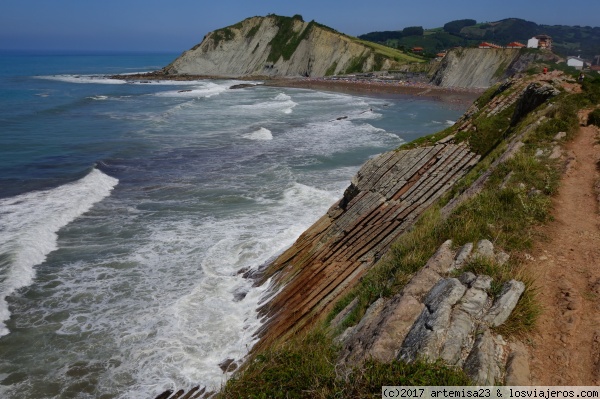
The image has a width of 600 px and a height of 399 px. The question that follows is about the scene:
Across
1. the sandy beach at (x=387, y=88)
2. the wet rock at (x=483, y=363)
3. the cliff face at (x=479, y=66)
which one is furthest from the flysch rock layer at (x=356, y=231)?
the cliff face at (x=479, y=66)

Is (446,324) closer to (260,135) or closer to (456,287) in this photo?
(456,287)

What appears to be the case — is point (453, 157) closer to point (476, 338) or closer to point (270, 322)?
point (270, 322)

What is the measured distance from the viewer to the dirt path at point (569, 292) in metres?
5.56

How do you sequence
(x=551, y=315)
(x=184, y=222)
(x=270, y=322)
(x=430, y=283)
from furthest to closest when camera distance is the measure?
(x=184, y=222)
(x=270, y=322)
(x=430, y=283)
(x=551, y=315)

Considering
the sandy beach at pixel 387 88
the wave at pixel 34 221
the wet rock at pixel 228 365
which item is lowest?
the wet rock at pixel 228 365

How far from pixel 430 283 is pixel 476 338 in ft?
4.60

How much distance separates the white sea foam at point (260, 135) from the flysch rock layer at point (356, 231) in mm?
24961

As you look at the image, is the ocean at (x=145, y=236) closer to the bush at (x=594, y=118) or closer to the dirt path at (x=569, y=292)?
the dirt path at (x=569, y=292)

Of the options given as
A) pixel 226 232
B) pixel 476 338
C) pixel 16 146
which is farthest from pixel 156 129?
pixel 476 338

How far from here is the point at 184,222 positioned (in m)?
20.5

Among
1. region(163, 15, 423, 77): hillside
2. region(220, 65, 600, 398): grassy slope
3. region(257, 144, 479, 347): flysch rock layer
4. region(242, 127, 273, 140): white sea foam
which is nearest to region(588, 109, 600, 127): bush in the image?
region(220, 65, 600, 398): grassy slope

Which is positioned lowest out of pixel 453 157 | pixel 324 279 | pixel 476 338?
pixel 324 279

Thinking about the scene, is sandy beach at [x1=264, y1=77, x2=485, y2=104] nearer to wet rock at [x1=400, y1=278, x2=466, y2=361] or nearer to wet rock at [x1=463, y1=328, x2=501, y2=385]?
wet rock at [x1=400, y1=278, x2=466, y2=361]

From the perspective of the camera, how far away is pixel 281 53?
120 meters
